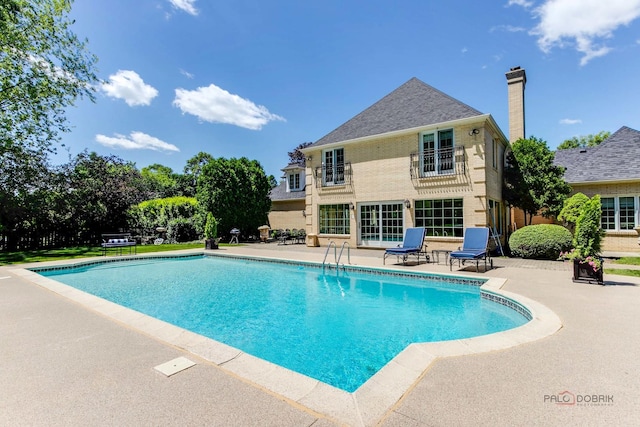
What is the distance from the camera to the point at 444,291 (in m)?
7.53

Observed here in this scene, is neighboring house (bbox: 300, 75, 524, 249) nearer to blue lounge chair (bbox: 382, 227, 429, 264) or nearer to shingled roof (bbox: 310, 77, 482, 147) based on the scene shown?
shingled roof (bbox: 310, 77, 482, 147)

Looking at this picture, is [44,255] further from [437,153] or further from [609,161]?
[609,161]

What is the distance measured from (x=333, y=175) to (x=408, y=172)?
4333mm

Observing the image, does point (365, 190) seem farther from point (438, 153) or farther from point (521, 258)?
point (521, 258)

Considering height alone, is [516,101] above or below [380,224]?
above

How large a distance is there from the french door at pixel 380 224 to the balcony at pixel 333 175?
5.79 feet

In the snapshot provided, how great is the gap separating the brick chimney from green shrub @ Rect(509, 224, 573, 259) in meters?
8.40

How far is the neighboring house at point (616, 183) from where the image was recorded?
44.1 feet

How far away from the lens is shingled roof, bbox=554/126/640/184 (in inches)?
552

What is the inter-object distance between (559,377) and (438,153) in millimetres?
11855

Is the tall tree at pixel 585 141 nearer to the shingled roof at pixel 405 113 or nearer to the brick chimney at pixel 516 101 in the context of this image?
the brick chimney at pixel 516 101

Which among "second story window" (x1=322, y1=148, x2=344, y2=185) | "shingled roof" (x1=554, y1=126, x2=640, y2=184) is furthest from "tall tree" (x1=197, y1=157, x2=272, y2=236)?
"shingled roof" (x1=554, y1=126, x2=640, y2=184)

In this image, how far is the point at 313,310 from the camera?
6.55m

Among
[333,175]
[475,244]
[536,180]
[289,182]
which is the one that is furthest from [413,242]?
[289,182]
